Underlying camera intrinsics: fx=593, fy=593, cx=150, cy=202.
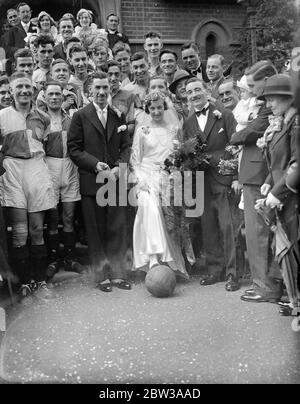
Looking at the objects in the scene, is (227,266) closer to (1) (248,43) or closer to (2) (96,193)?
(2) (96,193)

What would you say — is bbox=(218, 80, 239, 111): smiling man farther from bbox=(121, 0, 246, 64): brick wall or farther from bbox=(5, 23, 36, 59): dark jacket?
bbox=(5, 23, 36, 59): dark jacket

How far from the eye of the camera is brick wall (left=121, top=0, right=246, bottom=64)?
507 centimetres

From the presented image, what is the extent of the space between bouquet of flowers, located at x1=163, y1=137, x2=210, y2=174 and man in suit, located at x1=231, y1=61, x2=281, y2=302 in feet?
1.52

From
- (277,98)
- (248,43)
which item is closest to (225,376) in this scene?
(277,98)

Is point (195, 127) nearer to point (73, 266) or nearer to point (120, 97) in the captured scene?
point (120, 97)

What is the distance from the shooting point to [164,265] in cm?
517

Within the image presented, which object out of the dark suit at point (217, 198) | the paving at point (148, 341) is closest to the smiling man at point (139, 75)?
the dark suit at point (217, 198)

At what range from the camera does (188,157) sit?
5277 millimetres

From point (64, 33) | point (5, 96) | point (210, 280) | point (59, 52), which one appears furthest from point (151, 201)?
point (64, 33)

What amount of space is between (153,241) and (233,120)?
4.27 ft

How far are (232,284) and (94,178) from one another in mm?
1523

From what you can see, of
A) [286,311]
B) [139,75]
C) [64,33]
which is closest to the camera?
[286,311]

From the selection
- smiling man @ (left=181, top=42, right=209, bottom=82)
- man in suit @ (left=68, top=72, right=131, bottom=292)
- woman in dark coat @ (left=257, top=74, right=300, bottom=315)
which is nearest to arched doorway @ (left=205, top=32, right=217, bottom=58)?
smiling man @ (left=181, top=42, right=209, bottom=82)

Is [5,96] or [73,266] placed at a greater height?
[5,96]
